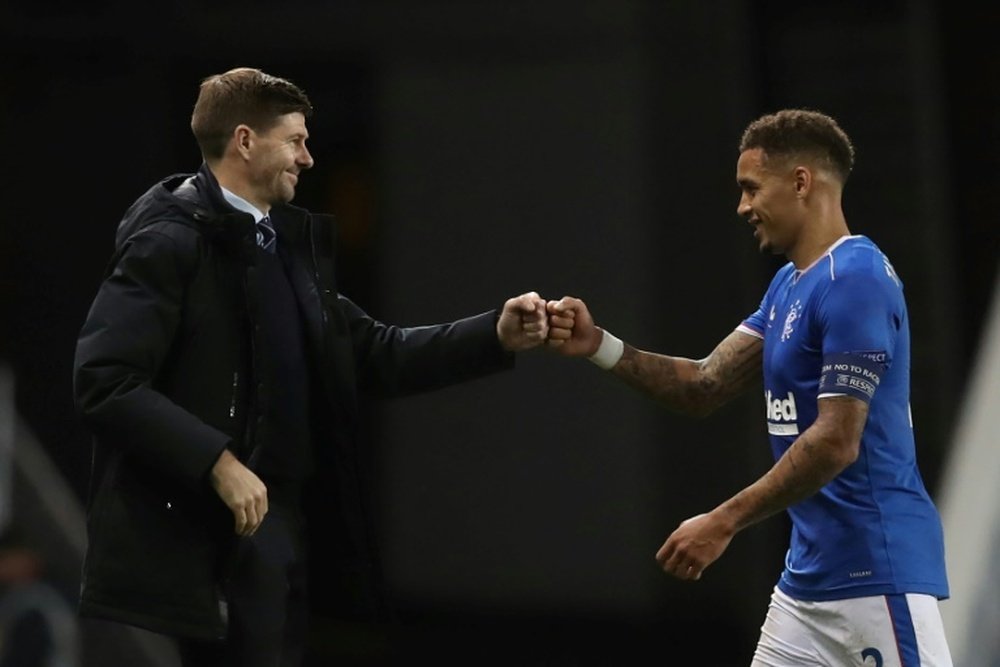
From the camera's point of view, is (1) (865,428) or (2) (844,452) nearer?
(2) (844,452)

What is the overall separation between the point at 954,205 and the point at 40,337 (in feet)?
17.7

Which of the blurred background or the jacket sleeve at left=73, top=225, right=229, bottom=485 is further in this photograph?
the blurred background

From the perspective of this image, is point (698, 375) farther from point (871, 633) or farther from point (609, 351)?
point (871, 633)

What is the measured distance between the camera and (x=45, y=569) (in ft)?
28.7

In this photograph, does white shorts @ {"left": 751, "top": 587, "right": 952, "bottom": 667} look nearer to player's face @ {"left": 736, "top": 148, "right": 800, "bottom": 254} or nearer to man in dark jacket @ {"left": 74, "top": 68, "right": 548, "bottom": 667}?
player's face @ {"left": 736, "top": 148, "right": 800, "bottom": 254}

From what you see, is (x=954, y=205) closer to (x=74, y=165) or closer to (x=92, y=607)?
(x=74, y=165)

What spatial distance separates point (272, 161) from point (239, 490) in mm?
860

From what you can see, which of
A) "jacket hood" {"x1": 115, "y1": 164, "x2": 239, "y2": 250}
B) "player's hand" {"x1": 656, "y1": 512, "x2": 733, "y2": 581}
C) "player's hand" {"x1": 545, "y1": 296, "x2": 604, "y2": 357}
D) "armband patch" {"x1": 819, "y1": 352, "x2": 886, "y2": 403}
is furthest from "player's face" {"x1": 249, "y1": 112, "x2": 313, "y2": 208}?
"armband patch" {"x1": 819, "y1": 352, "x2": 886, "y2": 403}

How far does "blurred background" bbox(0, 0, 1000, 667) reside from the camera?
959 cm

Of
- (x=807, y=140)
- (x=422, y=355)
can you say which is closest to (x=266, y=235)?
(x=422, y=355)

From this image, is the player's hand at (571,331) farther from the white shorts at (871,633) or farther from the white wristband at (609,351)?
the white shorts at (871,633)

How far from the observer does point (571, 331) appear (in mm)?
4922

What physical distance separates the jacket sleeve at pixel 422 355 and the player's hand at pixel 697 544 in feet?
2.76

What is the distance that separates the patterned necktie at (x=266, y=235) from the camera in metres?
4.36
